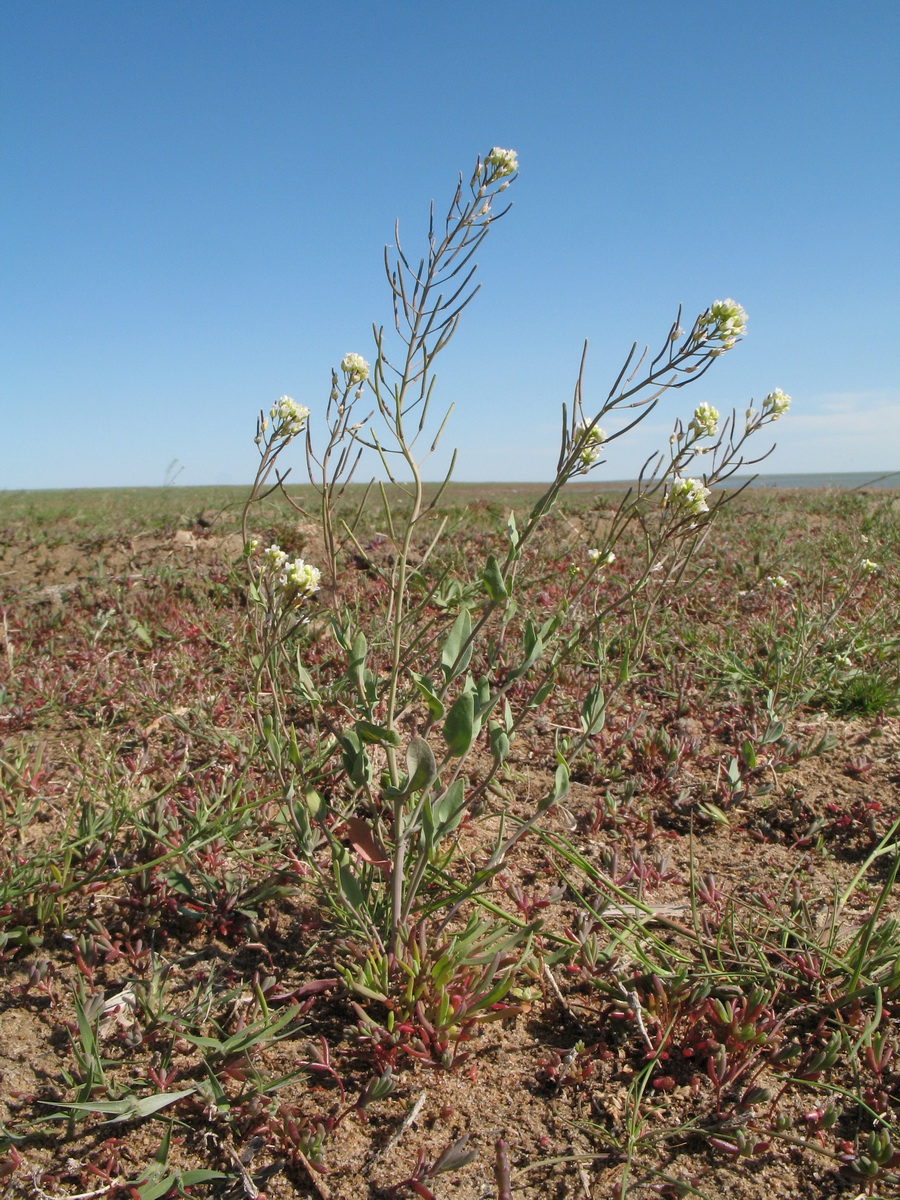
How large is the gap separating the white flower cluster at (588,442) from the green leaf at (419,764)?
72cm

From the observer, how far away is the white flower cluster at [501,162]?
165 centimetres

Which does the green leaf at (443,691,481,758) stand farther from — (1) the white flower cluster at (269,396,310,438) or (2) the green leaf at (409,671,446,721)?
(1) the white flower cluster at (269,396,310,438)

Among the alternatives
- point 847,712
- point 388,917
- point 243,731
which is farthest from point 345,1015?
point 847,712

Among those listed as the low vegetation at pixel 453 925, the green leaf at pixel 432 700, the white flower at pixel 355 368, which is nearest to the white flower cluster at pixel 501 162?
the low vegetation at pixel 453 925

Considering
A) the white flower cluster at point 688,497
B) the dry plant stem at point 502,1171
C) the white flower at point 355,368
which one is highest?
the white flower at point 355,368

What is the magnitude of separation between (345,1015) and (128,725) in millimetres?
1767

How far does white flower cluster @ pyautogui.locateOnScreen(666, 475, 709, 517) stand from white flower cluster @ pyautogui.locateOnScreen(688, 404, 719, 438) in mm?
206

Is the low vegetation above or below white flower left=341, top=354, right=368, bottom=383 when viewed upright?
below

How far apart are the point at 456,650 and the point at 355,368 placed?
78 cm

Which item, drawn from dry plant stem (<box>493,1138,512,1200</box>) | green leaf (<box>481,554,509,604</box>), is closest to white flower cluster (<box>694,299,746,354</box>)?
green leaf (<box>481,554,509,604</box>)

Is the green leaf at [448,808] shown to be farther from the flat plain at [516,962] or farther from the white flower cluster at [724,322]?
the white flower cluster at [724,322]

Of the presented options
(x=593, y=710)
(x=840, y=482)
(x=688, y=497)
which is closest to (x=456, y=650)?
(x=593, y=710)

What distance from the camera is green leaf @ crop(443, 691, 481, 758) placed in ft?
4.82

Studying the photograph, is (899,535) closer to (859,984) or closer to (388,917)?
(859,984)
